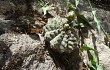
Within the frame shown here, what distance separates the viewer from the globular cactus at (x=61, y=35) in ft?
8.70

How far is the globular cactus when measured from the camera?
2.65 m

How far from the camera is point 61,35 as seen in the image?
8.86 feet

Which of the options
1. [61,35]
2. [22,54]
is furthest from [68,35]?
[22,54]

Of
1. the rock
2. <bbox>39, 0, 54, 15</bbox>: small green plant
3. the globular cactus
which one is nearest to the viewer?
the rock

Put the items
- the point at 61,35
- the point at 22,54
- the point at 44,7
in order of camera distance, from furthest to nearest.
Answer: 1. the point at 44,7
2. the point at 61,35
3. the point at 22,54

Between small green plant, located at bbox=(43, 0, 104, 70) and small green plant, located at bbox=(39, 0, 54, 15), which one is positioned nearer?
small green plant, located at bbox=(43, 0, 104, 70)

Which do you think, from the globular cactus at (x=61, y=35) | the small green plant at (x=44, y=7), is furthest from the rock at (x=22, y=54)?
the small green plant at (x=44, y=7)

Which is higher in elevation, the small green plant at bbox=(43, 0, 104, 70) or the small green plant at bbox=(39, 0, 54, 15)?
the small green plant at bbox=(39, 0, 54, 15)

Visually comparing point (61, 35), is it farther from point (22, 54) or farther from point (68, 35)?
point (22, 54)

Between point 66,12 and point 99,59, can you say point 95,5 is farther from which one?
point 99,59

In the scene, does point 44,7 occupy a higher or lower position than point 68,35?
higher

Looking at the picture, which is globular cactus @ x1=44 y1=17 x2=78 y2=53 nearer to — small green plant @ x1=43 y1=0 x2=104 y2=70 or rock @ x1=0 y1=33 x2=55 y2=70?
small green plant @ x1=43 y1=0 x2=104 y2=70

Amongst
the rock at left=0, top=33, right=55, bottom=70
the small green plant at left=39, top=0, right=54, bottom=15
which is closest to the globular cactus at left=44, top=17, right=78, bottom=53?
the rock at left=0, top=33, right=55, bottom=70

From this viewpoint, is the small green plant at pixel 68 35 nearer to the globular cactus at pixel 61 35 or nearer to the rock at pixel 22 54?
the globular cactus at pixel 61 35
